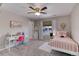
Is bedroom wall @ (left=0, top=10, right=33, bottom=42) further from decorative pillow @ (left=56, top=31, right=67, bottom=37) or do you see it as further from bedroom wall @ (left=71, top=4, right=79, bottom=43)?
bedroom wall @ (left=71, top=4, right=79, bottom=43)

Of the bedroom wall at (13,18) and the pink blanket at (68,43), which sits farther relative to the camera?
the pink blanket at (68,43)

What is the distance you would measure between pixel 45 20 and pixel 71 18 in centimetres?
48

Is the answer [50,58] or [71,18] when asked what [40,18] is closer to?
[71,18]

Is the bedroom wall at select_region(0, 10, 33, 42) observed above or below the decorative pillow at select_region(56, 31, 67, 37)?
above

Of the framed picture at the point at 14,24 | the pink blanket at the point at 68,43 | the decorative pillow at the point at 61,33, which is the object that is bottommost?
the pink blanket at the point at 68,43

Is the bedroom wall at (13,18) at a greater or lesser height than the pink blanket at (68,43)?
greater

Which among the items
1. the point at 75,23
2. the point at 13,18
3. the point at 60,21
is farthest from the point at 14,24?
the point at 75,23

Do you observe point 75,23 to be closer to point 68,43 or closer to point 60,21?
point 60,21

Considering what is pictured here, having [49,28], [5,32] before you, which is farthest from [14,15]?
[49,28]

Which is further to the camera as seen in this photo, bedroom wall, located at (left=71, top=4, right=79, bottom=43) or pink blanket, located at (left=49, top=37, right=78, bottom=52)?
pink blanket, located at (left=49, top=37, right=78, bottom=52)

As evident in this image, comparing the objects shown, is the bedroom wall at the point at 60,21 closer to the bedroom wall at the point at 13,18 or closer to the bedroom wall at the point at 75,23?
Result: the bedroom wall at the point at 75,23

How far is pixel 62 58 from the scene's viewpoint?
3.09 feet

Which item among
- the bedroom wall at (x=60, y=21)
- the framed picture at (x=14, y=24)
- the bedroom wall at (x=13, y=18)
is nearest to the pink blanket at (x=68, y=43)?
the bedroom wall at (x=60, y=21)

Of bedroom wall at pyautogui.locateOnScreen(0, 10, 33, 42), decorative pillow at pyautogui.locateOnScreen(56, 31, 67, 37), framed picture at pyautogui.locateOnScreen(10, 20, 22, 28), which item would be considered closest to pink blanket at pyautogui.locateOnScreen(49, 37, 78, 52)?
decorative pillow at pyautogui.locateOnScreen(56, 31, 67, 37)
